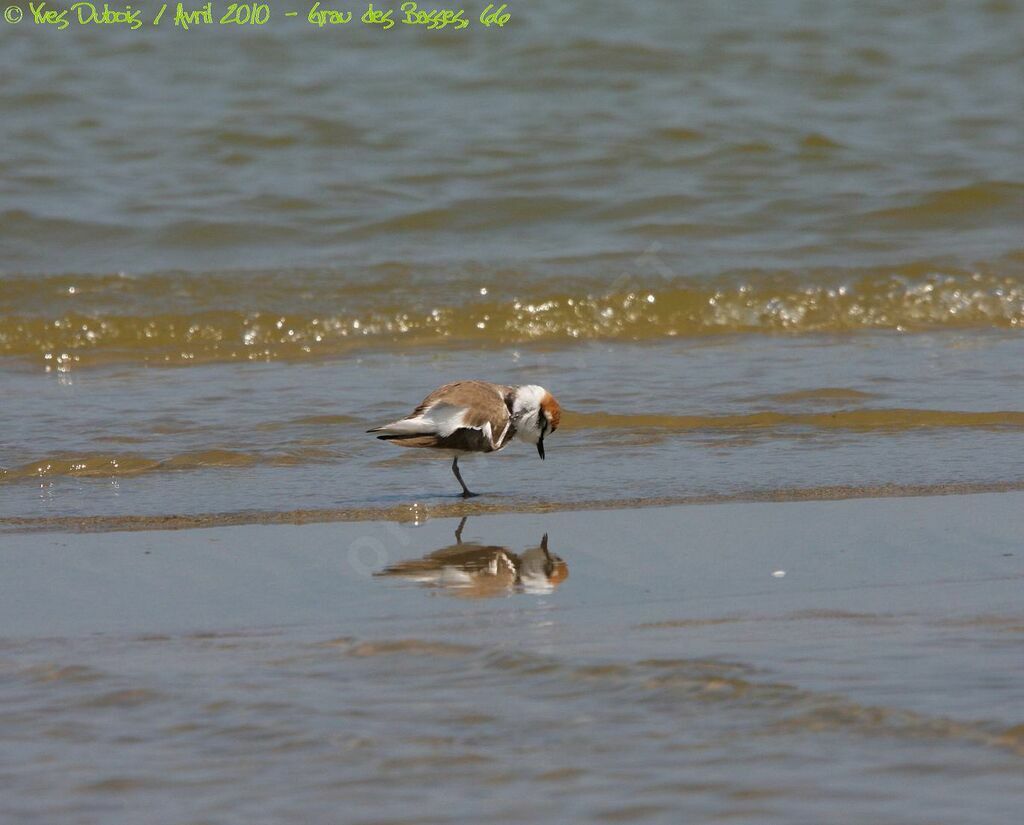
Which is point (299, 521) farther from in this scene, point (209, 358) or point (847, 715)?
point (209, 358)

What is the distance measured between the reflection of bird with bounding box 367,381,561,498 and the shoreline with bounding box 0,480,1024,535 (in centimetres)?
28

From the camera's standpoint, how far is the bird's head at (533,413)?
7094 mm

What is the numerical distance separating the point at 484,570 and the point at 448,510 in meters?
1.18

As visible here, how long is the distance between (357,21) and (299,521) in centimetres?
1299

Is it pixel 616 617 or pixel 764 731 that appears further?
pixel 616 617

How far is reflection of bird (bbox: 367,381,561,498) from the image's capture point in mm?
6836

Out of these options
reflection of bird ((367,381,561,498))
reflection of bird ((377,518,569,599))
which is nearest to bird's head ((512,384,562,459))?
reflection of bird ((367,381,561,498))

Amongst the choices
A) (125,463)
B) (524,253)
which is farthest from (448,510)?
(524,253)

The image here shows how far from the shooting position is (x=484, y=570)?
5480 mm

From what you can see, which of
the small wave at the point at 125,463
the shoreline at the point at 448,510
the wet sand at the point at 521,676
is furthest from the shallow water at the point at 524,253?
the wet sand at the point at 521,676

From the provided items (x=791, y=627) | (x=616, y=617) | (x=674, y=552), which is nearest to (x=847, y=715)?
(x=791, y=627)

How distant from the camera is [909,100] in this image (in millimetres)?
A: 16719

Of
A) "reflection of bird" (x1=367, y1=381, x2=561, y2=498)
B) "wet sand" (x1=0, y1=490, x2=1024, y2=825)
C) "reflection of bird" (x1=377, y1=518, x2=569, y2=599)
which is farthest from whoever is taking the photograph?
"reflection of bird" (x1=367, y1=381, x2=561, y2=498)

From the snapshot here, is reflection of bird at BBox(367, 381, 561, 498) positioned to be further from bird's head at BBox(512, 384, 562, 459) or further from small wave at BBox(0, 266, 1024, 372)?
small wave at BBox(0, 266, 1024, 372)
